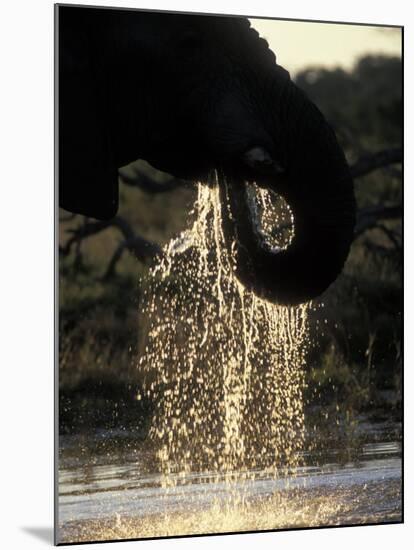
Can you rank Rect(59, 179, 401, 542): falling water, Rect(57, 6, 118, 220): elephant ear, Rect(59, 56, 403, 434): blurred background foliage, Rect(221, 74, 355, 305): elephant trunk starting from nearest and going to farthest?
Rect(221, 74, 355, 305): elephant trunk → Rect(57, 6, 118, 220): elephant ear → Rect(59, 56, 403, 434): blurred background foliage → Rect(59, 179, 401, 542): falling water

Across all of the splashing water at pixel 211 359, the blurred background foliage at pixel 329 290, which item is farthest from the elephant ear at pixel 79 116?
the splashing water at pixel 211 359

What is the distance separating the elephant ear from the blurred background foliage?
115 mm

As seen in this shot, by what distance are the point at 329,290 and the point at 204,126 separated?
1.10 metres

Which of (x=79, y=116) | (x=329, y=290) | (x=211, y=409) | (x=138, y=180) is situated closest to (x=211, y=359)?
(x=211, y=409)

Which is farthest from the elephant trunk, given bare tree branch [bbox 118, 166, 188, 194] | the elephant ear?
the elephant ear

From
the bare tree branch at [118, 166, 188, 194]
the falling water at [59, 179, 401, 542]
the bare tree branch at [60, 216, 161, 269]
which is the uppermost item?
the bare tree branch at [118, 166, 188, 194]

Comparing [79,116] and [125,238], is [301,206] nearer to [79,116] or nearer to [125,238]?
[125,238]

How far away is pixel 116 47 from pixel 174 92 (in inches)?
12.7

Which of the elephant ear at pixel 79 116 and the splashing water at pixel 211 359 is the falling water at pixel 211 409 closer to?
the splashing water at pixel 211 359

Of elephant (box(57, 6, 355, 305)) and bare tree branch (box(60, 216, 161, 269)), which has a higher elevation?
elephant (box(57, 6, 355, 305))

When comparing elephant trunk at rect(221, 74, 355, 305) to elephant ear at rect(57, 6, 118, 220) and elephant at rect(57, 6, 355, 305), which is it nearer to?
elephant at rect(57, 6, 355, 305)

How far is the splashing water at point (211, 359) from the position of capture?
28.3 ft

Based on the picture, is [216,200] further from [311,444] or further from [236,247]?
[311,444]

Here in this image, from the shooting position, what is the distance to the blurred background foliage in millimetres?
8469
